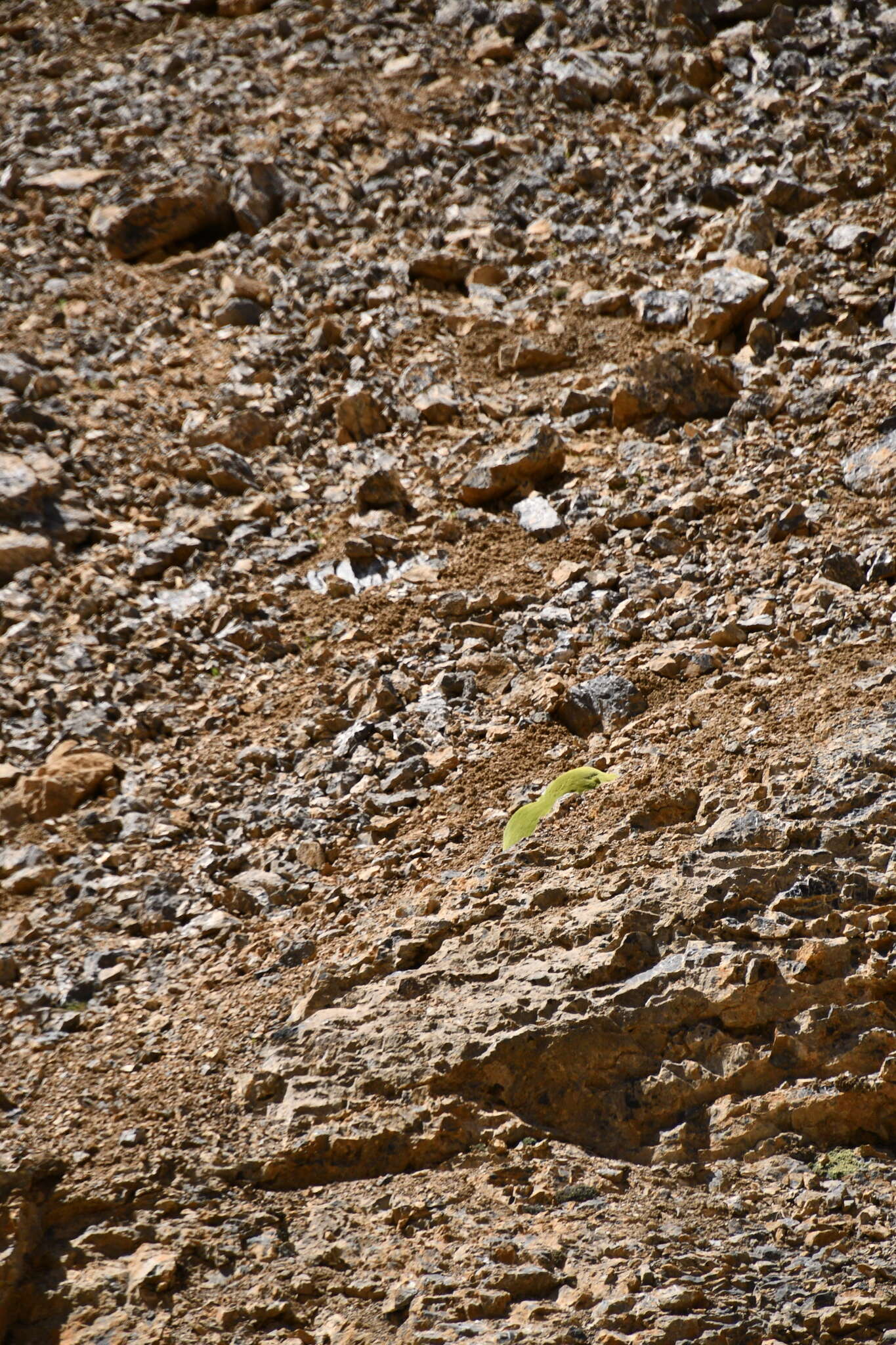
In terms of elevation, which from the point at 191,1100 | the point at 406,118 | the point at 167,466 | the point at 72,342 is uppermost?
the point at 406,118

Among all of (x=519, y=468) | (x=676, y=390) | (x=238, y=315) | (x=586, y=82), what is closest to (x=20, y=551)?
(x=238, y=315)

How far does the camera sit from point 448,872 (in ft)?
14.5

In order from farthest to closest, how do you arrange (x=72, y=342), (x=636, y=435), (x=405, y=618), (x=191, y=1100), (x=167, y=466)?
(x=72, y=342)
(x=167, y=466)
(x=636, y=435)
(x=405, y=618)
(x=191, y=1100)

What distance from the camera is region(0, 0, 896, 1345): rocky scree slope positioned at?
3295 mm

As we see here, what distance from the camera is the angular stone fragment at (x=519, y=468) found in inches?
247

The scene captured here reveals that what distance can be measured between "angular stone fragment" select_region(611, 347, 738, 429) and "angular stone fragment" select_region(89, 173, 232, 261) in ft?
13.8

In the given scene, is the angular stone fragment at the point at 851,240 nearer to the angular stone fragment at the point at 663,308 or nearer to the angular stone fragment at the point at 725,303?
the angular stone fragment at the point at 725,303

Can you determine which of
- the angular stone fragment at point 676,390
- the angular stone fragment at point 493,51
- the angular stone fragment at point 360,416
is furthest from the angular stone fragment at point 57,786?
the angular stone fragment at point 493,51

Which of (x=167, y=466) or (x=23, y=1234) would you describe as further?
(x=167, y=466)

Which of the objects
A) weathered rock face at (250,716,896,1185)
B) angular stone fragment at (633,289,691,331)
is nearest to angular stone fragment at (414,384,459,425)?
angular stone fragment at (633,289,691,331)

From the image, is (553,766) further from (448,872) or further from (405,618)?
(405,618)

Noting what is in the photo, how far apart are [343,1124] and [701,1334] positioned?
4.25 ft

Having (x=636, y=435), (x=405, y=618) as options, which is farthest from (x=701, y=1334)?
(x=636, y=435)

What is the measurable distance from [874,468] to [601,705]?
201 cm
